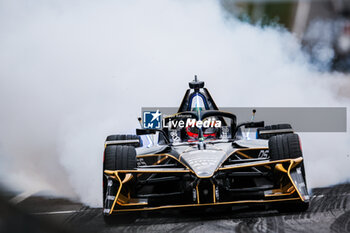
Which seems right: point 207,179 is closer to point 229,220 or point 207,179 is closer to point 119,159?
point 229,220

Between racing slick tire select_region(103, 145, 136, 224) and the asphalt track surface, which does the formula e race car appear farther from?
the asphalt track surface

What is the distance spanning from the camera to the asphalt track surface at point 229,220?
4.55m

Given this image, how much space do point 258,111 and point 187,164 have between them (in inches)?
357

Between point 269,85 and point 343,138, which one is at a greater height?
point 269,85

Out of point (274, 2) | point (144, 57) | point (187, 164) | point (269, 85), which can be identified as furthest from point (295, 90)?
point (187, 164)

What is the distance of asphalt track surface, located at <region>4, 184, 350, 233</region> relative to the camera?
4.55m

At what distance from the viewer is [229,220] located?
16.6ft

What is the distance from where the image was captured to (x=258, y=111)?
14141 millimetres

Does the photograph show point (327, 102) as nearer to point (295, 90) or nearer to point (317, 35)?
point (295, 90)
